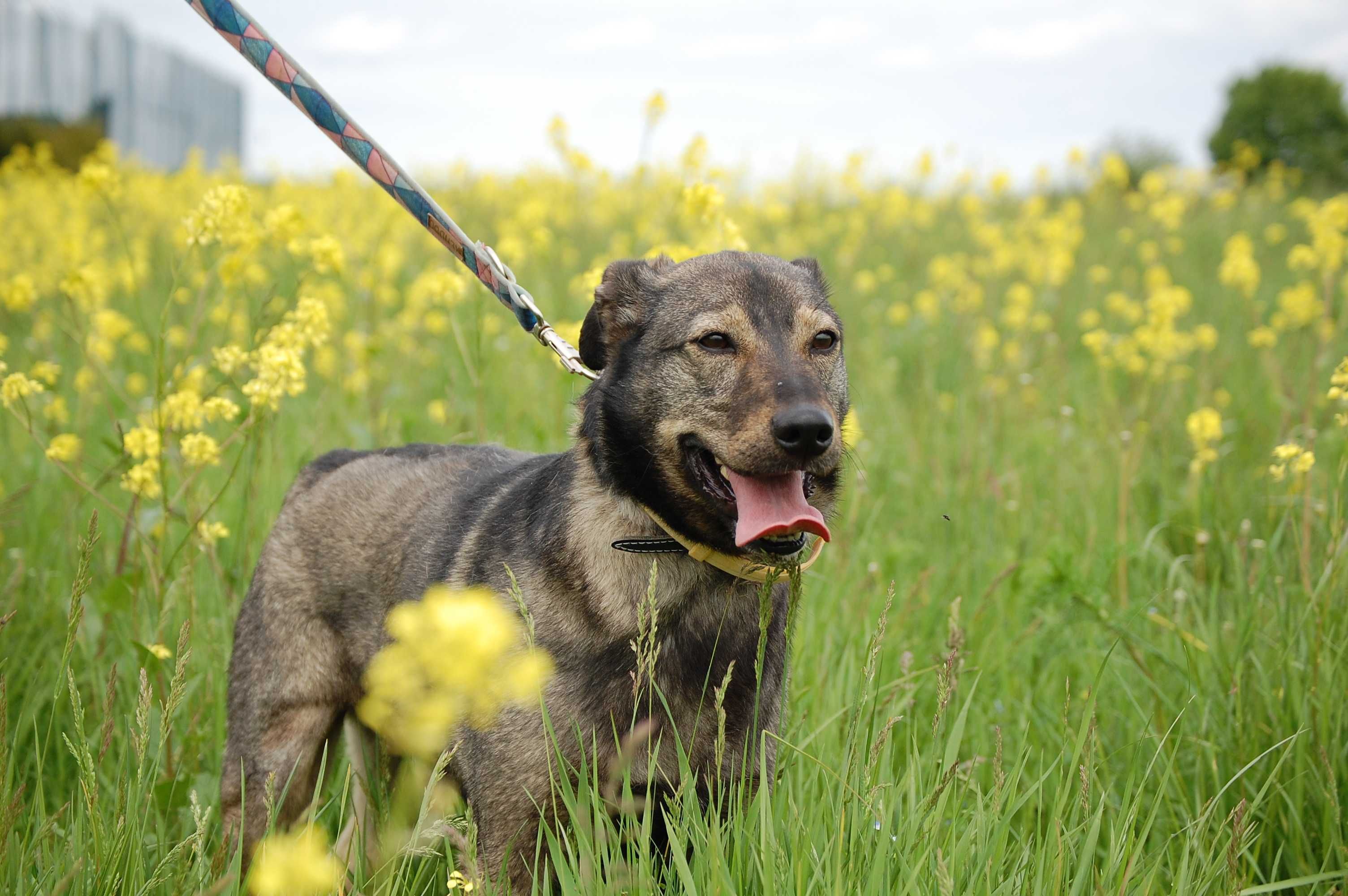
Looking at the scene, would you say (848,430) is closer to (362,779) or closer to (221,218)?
(362,779)

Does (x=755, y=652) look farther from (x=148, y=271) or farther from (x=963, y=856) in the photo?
(x=148, y=271)

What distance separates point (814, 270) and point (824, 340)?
50 cm

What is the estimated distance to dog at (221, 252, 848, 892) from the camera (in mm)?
2043

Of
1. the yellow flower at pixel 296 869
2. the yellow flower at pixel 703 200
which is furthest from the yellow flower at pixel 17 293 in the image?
the yellow flower at pixel 296 869

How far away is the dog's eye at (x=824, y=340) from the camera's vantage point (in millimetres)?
2342

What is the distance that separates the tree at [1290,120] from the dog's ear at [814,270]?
21927mm

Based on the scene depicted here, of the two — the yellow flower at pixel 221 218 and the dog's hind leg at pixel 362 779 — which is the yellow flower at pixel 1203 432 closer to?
the dog's hind leg at pixel 362 779

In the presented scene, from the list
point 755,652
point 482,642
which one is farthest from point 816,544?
point 482,642

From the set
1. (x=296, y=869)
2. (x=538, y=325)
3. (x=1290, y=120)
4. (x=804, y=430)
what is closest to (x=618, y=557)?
(x=804, y=430)

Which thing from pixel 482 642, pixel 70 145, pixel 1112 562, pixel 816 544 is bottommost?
pixel 1112 562

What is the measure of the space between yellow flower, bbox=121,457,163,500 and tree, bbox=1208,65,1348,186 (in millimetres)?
23211

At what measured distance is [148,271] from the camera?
963 centimetres

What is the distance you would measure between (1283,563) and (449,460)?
9.64 feet

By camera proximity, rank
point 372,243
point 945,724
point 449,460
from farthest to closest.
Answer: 1. point 372,243
2. point 449,460
3. point 945,724
